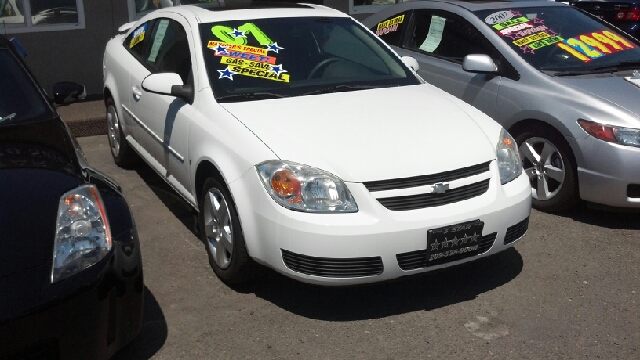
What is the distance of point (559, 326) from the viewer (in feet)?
12.6

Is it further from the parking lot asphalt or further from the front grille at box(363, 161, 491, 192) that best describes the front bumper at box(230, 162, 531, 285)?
the parking lot asphalt

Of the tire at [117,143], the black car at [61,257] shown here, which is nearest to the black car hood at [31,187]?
the black car at [61,257]

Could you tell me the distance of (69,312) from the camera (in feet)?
9.15

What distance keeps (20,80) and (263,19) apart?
65.1 inches

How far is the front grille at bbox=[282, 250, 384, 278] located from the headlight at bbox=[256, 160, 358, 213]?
0.78ft

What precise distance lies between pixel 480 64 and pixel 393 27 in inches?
61.0

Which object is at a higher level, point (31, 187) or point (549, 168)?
point (31, 187)

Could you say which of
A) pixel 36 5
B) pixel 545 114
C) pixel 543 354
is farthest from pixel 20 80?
pixel 36 5

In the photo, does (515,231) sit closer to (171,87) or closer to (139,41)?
(171,87)

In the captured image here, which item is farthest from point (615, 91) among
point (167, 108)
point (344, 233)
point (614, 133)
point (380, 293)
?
point (167, 108)

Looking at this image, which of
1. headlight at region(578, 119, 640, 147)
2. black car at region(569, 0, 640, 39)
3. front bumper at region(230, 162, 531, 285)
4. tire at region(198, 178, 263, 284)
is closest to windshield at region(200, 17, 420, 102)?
tire at region(198, 178, 263, 284)

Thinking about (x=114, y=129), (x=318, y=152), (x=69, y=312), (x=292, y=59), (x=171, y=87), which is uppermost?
(x=292, y=59)

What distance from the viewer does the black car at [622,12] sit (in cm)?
1026

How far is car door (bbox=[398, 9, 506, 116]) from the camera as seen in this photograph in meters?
6.01
